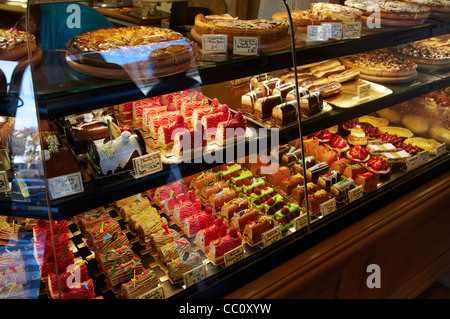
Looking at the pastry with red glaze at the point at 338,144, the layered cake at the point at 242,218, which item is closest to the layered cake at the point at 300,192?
the layered cake at the point at 242,218

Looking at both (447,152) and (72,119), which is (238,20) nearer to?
(72,119)

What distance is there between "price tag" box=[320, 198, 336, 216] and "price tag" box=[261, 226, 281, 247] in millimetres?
396

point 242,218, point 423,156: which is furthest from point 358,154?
point 242,218

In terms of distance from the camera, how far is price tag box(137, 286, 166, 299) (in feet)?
6.72

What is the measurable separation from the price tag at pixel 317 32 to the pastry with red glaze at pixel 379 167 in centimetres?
120

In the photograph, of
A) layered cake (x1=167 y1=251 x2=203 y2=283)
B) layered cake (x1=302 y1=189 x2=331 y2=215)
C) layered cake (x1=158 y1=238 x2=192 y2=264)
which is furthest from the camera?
layered cake (x1=302 y1=189 x2=331 y2=215)

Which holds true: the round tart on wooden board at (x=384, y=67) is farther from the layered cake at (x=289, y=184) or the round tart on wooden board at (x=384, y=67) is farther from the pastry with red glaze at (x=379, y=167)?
the layered cake at (x=289, y=184)

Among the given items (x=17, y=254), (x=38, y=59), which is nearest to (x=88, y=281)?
(x=17, y=254)

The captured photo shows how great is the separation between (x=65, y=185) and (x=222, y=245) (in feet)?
3.26

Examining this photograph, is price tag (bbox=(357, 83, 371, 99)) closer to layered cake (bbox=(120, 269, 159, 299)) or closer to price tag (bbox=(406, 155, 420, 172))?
price tag (bbox=(406, 155, 420, 172))

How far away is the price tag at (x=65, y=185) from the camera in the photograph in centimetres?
177

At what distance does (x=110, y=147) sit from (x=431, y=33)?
2.59 metres

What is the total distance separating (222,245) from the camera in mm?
2381

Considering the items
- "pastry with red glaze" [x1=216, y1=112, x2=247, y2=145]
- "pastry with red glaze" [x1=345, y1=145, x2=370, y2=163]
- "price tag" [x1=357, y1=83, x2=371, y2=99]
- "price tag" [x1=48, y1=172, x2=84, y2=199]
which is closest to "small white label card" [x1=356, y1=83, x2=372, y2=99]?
"price tag" [x1=357, y1=83, x2=371, y2=99]
